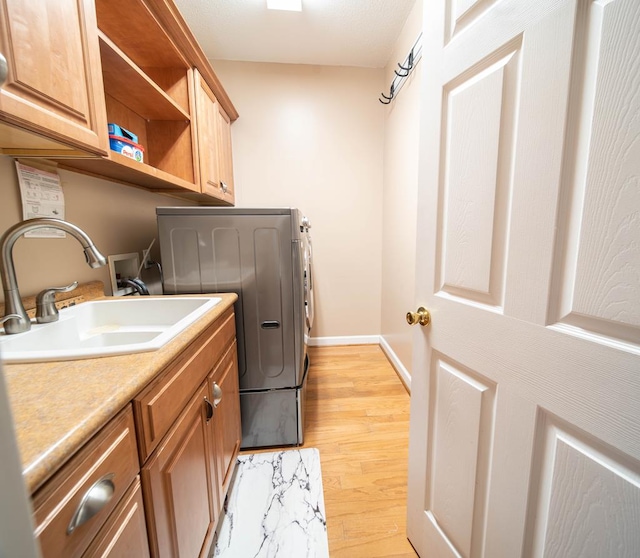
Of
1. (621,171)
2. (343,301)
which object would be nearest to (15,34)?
(621,171)

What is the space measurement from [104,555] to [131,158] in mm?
1225

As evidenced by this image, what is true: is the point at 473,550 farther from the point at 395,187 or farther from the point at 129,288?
the point at 395,187

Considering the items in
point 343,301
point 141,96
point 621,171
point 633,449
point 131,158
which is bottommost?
point 343,301

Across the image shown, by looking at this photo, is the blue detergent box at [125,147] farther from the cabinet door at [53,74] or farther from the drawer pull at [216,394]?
the drawer pull at [216,394]

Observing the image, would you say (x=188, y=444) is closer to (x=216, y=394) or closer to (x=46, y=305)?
(x=216, y=394)

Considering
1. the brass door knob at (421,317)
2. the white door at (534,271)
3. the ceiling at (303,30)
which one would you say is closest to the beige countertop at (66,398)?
the brass door knob at (421,317)

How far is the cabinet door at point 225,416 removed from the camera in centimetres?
107

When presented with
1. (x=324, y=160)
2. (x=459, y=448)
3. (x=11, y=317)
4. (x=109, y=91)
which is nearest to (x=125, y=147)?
(x=109, y=91)

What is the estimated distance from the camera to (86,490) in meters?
0.45

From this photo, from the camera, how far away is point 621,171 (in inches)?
17.4

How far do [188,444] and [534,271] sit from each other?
1.01 metres

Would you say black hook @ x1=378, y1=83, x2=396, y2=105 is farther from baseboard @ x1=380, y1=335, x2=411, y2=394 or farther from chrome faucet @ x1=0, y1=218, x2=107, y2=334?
chrome faucet @ x1=0, y1=218, x2=107, y2=334

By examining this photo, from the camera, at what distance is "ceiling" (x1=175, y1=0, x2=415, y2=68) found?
6.05 feet

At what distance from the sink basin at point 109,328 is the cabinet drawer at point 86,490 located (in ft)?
0.73
